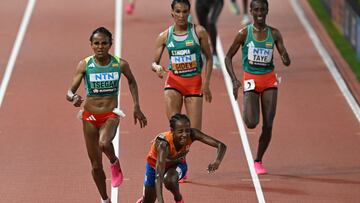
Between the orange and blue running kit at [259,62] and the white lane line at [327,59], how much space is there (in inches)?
118

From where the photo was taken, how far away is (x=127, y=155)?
14.1m

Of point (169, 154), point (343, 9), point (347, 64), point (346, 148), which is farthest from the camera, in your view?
point (343, 9)

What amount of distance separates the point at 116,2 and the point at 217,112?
765cm

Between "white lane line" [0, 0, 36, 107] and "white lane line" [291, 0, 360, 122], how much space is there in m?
5.02

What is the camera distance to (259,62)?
13.0 meters

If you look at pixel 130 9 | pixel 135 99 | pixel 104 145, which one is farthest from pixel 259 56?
pixel 130 9

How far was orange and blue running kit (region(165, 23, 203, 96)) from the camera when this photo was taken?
41.4ft

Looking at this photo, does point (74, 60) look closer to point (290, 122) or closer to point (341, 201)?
point (290, 122)

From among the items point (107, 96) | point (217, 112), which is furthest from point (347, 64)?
point (107, 96)

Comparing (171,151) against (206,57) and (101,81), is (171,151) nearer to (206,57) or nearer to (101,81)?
(101,81)

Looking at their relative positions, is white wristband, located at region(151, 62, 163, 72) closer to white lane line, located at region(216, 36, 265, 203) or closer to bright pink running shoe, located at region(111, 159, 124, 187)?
bright pink running shoe, located at region(111, 159, 124, 187)

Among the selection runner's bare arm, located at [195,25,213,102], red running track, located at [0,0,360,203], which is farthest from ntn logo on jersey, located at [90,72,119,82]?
red running track, located at [0,0,360,203]

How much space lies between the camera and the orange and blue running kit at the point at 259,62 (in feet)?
42.5

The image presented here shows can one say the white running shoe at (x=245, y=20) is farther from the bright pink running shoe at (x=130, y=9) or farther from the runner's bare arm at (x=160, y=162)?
the runner's bare arm at (x=160, y=162)
